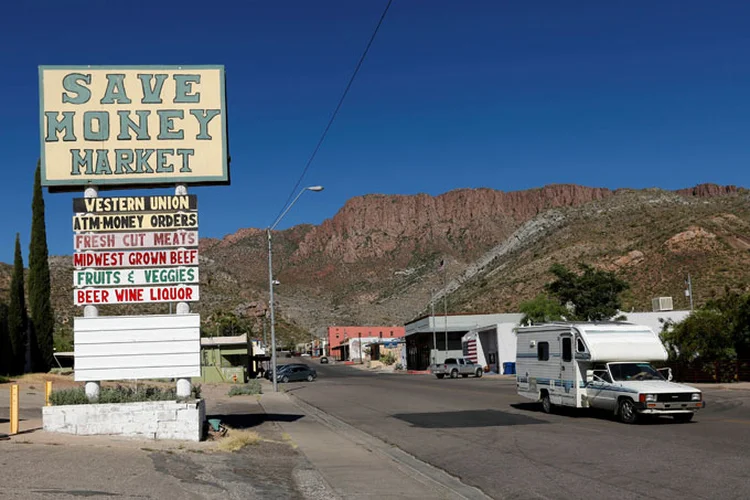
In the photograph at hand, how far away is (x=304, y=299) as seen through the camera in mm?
187875

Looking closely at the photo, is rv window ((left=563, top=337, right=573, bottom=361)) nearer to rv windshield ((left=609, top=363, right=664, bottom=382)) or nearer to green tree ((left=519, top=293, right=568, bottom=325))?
rv windshield ((left=609, top=363, right=664, bottom=382))

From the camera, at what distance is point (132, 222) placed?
1625cm

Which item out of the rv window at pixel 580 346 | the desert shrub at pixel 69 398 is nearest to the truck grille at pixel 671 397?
the rv window at pixel 580 346

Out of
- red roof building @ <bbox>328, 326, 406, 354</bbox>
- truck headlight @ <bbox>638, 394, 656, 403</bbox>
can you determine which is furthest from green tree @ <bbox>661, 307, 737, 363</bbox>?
red roof building @ <bbox>328, 326, 406, 354</bbox>

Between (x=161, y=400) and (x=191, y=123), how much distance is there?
19.6 ft

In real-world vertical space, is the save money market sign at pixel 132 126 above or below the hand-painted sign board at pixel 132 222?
above

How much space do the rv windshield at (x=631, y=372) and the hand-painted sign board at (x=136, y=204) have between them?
37.8ft

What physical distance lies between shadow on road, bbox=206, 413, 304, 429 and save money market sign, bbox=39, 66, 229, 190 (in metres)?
7.12

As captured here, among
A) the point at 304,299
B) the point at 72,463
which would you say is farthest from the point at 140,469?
the point at 304,299

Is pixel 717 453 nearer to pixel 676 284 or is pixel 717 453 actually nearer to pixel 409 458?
pixel 409 458

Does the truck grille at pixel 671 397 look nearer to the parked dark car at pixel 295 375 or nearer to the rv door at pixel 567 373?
the rv door at pixel 567 373

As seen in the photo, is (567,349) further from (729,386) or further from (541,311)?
(541,311)

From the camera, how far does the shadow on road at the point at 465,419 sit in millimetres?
20406

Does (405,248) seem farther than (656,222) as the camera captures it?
Yes
